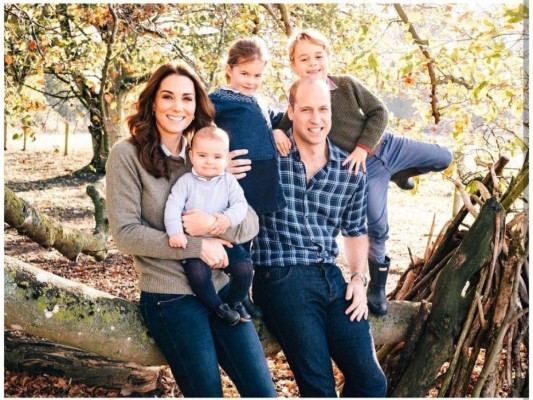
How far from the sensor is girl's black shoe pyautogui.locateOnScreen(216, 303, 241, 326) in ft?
8.22

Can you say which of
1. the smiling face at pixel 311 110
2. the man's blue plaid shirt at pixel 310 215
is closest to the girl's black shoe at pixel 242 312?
the man's blue plaid shirt at pixel 310 215

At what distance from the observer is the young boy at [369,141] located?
10.4 feet

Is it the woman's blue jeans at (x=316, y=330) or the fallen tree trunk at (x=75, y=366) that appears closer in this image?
the woman's blue jeans at (x=316, y=330)

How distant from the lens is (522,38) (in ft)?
13.1

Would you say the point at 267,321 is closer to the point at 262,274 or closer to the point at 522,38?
the point at 262,274

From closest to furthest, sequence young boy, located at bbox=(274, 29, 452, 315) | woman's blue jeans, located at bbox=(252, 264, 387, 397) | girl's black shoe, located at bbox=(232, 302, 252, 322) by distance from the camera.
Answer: girl's black shoe, located at bbox=(232, 302, 252, 322) < woman's blue jeans, located at bbox=(252, 264, 387, 397) < young boy, located at bbox=(274, 29, 452, 315)

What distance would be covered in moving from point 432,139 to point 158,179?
4.77 metres

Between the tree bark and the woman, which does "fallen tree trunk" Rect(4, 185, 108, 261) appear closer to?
the woman

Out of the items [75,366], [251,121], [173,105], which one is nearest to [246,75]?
[251,121]

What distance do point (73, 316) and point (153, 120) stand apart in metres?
0.89

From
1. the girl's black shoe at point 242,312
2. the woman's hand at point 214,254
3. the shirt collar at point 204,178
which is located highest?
the shirt collar at point 204,178

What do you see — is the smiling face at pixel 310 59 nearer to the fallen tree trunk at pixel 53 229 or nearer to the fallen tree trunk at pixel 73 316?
the fallen tree trunk at pixel 73 316

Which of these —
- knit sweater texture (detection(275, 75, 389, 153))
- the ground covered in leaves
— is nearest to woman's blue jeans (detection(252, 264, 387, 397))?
knit sweater texture (detection(275, 75, 389, 153))

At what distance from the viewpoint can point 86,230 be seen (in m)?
10.1
